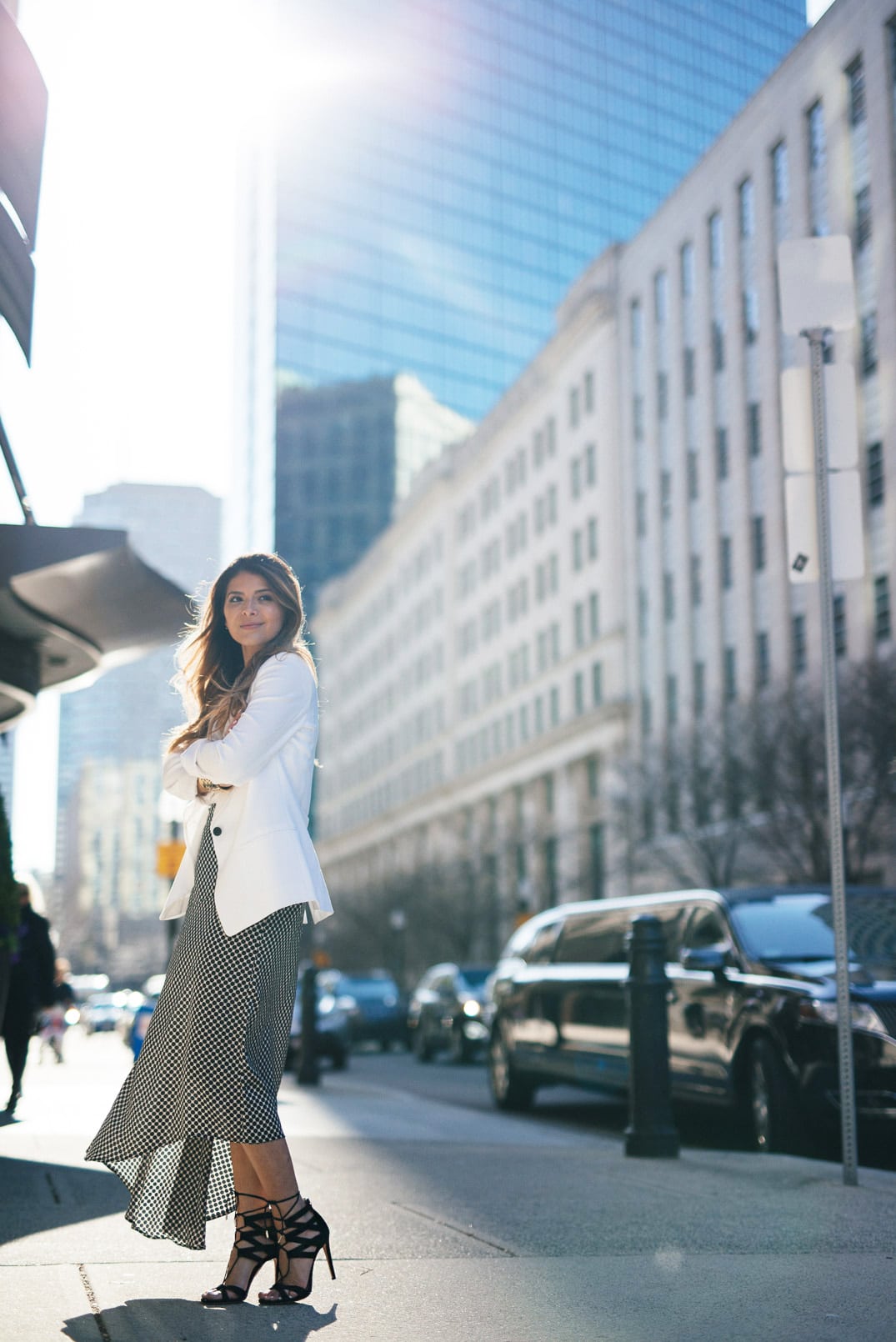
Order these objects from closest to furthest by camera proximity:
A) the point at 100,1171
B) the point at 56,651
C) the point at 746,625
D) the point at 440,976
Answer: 1. the point at 100,1171
2. the point at 56,651
3. the point at 440,976
4. the point at 746,625

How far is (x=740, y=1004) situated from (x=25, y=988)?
4.86 metres

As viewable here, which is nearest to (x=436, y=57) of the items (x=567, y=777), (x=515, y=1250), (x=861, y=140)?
(x=567, y=777)

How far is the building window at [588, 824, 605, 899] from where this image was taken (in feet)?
181

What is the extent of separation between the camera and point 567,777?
202 ft

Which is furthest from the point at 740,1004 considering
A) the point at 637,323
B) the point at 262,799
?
the point at 637,323

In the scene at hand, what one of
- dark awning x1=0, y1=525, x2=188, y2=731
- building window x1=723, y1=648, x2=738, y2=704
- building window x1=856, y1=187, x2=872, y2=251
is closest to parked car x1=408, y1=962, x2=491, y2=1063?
dark awning x1=0, y1=525, x2=188, y2=731

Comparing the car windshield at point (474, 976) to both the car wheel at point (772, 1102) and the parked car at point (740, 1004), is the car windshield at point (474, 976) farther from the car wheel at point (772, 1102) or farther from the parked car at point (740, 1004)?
the car wheel at point (772, 1102)

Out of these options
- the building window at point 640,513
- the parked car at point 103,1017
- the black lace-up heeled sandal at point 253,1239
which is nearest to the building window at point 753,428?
the building window at point 640,513

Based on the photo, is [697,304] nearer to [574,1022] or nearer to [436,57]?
[574,1022]

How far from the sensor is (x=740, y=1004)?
968 centimetres

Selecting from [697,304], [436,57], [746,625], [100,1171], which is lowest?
[100,1171]

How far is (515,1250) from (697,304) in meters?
47.0

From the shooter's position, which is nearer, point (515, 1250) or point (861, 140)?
point (515, 1250)

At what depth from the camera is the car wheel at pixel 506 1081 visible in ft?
44.5
